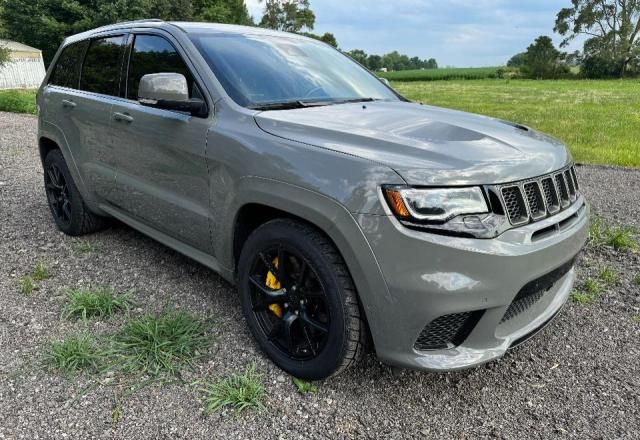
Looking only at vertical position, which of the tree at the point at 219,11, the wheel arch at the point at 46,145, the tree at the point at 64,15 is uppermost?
the tree at the point at 219,11

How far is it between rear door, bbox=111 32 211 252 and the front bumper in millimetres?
1232

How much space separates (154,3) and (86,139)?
133ft

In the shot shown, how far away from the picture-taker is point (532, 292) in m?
2.33

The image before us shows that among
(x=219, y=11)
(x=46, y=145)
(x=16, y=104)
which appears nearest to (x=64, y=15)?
(x=219, y=11)

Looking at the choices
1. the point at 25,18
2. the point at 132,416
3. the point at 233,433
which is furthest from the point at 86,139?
the point at 25,18

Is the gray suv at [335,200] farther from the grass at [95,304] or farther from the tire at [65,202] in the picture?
the tire at [65,202]

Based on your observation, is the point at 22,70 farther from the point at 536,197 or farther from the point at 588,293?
the point at 536,197

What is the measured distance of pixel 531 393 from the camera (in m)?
2.60

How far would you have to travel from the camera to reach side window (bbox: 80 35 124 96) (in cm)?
386

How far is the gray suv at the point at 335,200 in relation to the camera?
6.99ft

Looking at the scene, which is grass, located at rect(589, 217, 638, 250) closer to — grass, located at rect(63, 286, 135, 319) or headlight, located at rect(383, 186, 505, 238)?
headlight, located at rect(383, 186, 505, 238)

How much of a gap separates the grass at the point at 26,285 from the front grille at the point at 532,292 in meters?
3.11

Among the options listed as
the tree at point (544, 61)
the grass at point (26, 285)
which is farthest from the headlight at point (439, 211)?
the tree at point (544, 61)

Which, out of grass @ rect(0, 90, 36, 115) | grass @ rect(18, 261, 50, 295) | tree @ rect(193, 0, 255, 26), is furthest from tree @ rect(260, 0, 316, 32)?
grass @ rect(18, 261, 50, 295)
